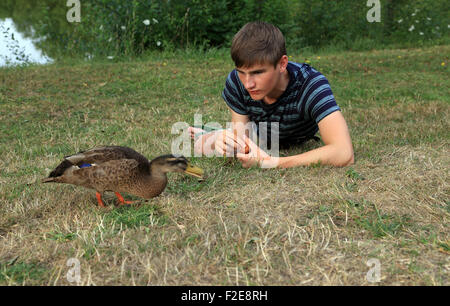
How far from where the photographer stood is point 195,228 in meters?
2.70

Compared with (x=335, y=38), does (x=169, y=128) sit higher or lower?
lower

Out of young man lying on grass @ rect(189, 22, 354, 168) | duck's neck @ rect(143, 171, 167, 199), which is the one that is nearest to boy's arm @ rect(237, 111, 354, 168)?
young man lying on grass @ rect(189, 22, 354, 168)

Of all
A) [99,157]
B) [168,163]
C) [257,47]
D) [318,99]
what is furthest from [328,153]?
[99,157]

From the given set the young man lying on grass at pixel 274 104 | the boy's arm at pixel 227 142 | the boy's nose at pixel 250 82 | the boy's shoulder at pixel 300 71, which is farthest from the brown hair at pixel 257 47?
the boy's arm at pixel 227 142

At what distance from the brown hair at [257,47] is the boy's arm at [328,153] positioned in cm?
68

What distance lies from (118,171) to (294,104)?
177 centimetres

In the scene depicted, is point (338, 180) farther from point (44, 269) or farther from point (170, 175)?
point (44, 269)

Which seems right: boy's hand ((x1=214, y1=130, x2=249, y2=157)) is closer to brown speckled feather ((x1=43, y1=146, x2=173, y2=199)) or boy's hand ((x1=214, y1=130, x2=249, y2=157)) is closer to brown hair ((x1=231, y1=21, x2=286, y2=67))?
brown hair ((x1=231, y1=21, x2=286, y2=67))

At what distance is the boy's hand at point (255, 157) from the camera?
12.0ft

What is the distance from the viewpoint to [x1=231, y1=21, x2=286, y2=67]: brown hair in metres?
3.36

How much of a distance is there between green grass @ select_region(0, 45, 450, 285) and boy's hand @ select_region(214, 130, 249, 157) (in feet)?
0.65
